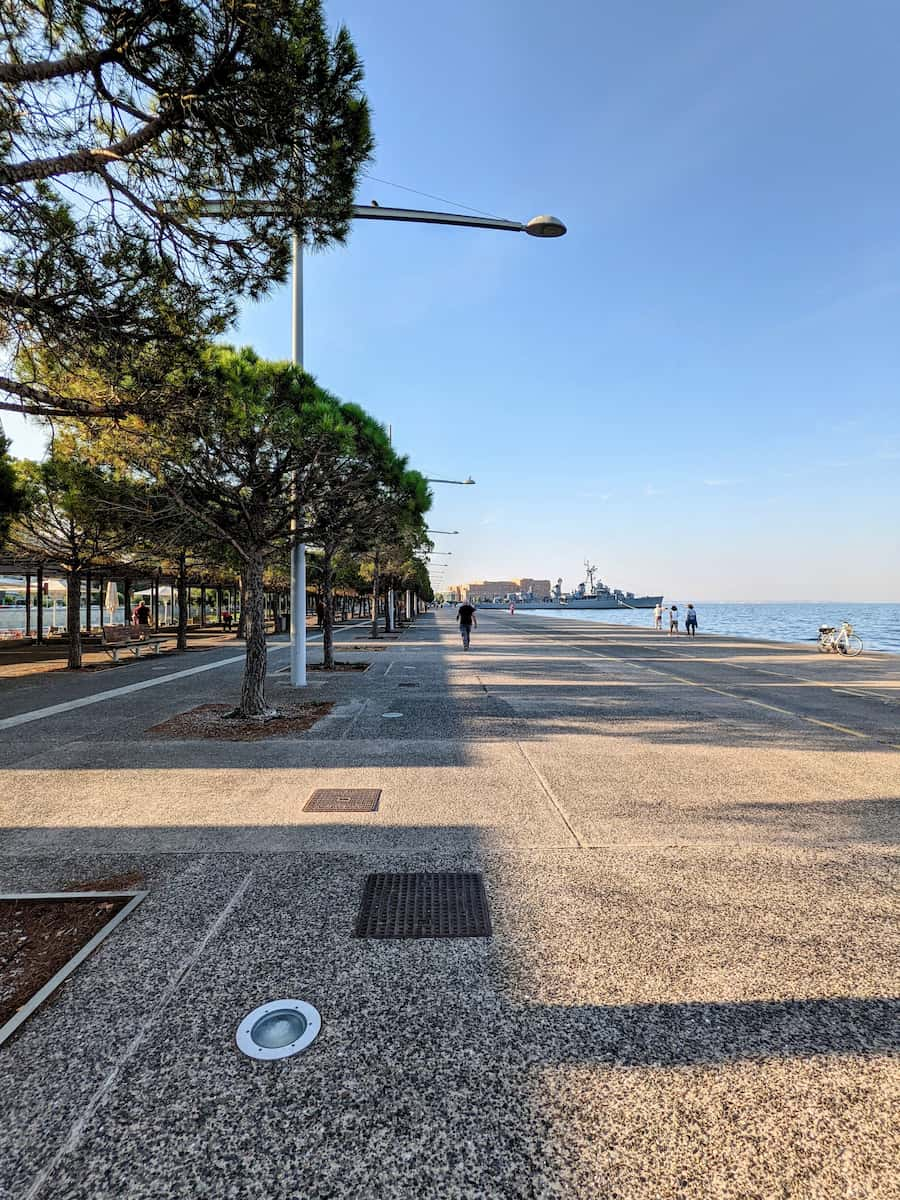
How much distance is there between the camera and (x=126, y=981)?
9.49 ft

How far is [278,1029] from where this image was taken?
2.55m

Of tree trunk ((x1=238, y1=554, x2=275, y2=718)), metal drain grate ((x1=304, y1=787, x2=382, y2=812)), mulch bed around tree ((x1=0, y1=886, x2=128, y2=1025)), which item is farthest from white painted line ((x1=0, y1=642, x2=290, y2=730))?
mulch bed around tree ((x1=0, y1=886, x2=128, y2=1025))

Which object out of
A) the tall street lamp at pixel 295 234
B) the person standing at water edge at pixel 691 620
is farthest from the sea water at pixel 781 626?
the tall street lamp at pixel 295 234

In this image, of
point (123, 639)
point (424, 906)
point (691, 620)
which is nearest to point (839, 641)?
point (691, 620)

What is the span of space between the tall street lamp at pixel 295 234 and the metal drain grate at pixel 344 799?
469cm

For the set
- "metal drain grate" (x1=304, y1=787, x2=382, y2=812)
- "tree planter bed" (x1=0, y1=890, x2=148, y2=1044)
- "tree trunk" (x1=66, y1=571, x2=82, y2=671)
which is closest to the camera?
"tree planter bed" (x1=0, y1=890, x2=148, y2=1044)

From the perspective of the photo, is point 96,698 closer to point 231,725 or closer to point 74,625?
point 231,725

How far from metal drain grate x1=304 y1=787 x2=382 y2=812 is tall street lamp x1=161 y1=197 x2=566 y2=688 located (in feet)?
15.4

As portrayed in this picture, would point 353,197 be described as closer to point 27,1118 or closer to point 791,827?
point 27,1118

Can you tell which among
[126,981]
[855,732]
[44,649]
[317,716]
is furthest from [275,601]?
[126,981]

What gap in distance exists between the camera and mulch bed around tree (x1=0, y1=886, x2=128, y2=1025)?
289 cm

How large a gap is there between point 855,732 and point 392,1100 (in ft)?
28.4

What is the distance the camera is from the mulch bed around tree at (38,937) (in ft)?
9.49

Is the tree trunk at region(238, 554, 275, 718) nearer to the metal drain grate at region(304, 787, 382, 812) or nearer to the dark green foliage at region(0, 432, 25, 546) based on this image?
the metal drain grate at region(304, 787, 382, 812)
